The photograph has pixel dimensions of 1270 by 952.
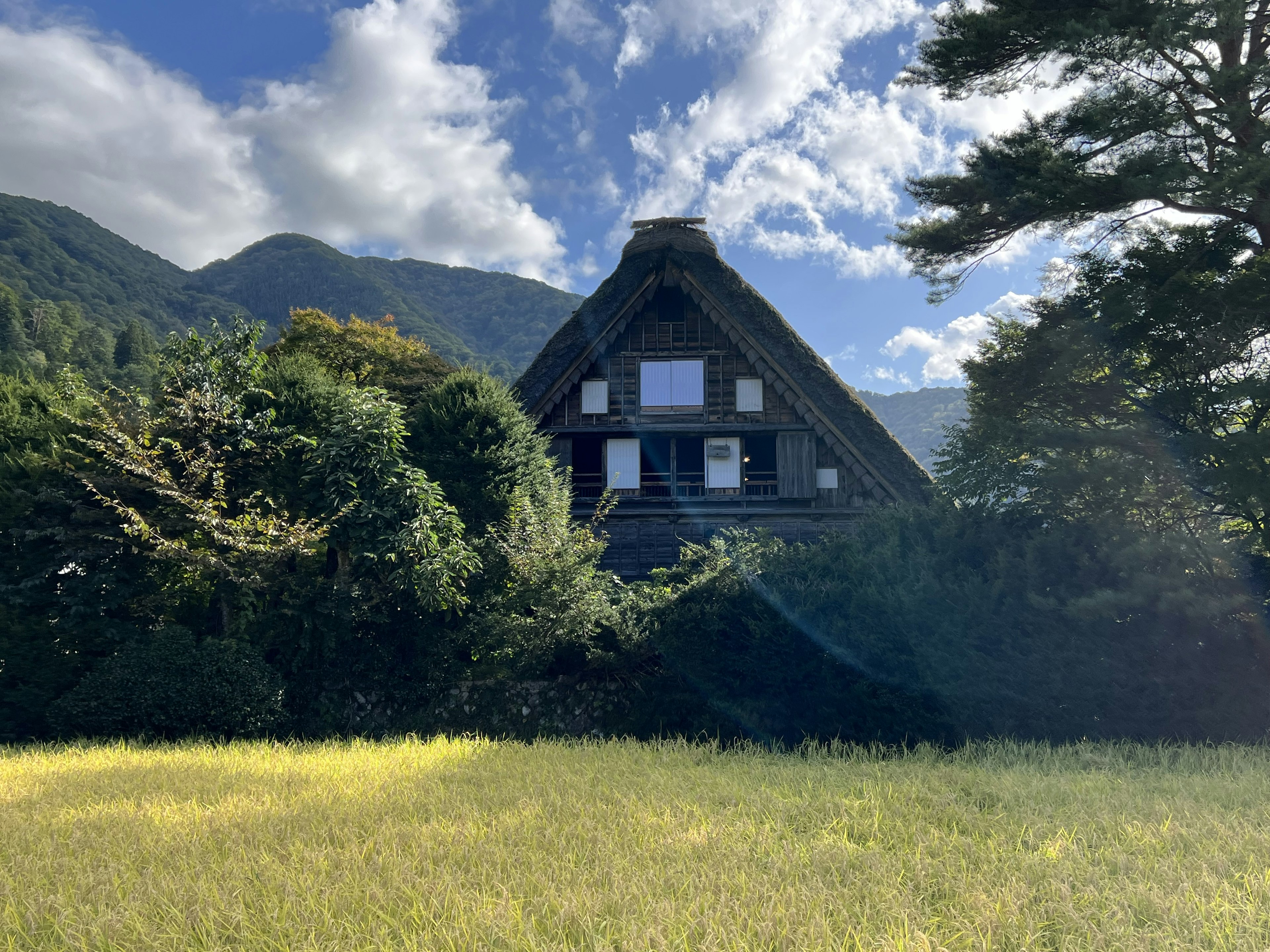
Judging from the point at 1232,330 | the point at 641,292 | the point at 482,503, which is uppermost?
the point at 641,292

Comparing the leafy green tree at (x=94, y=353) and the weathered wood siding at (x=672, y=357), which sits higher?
the leafy green tree at (x=94, y=353)

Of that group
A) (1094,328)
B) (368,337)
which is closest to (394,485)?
(1094,328)

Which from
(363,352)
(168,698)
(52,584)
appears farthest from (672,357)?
(52,584)

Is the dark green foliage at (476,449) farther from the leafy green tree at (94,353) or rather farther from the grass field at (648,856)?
the leafy green tree at (94,353)

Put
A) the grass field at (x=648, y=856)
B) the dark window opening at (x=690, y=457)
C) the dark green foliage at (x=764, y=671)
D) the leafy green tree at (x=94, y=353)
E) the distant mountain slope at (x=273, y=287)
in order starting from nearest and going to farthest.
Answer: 1. the grass field at (x=648, y=856)
2. the dark green foliage at (x=764, y=671)
3. the dark window opening at (x=690, y=457)
4. the leafy green tree at (x=94, y=353)
5. the distant mountain slope at (x=273, y=287)

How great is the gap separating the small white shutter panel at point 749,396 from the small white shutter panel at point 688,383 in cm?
97

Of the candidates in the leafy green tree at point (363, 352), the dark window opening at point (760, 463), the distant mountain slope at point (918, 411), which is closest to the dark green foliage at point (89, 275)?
the leafy green tree at point (363, 352)

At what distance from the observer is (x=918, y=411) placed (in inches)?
6909

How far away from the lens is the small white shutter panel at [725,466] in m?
19.9

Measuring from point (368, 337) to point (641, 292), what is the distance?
42.1 feet

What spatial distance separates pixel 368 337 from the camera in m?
27.2

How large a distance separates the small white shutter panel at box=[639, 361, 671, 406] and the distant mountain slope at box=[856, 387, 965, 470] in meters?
128

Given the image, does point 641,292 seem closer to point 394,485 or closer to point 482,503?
point 482,503

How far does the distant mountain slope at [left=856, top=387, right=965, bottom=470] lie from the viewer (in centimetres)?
14762
